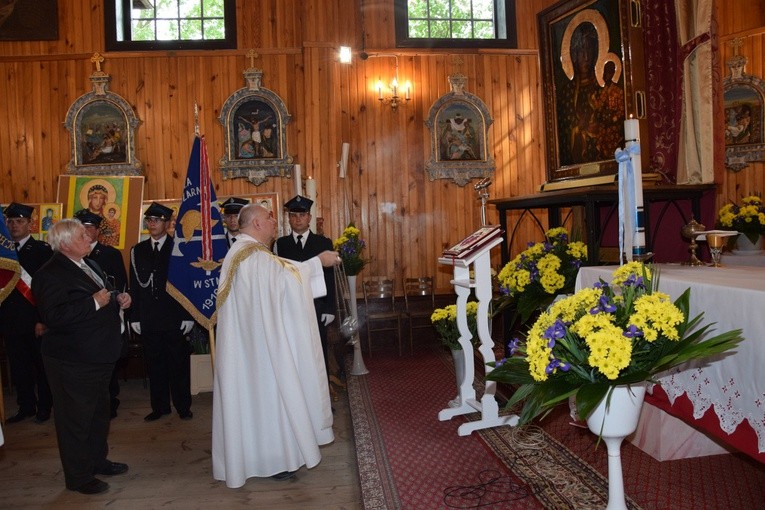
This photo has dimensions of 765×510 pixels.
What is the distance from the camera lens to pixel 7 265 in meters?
5.43

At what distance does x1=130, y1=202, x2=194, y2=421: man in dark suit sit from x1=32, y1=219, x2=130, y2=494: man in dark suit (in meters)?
1.64

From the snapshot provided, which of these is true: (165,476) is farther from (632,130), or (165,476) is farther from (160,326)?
(632,130)

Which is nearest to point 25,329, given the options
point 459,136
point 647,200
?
point 647,200

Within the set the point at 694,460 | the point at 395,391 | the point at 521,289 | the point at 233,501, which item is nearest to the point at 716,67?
the point at 521,289

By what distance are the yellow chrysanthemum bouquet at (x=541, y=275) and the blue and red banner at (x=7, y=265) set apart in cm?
427

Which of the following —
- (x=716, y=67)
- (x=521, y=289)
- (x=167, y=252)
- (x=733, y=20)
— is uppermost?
(x=733, y=20)

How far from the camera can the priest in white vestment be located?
13.6 ft

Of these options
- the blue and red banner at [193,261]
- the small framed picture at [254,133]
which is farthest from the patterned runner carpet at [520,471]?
the small framed picture at [254,133]

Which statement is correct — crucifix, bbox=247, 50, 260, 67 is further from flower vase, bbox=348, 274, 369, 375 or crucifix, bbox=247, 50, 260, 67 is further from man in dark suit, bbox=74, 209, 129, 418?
flower vase, bbox=348, 274, 369, 375

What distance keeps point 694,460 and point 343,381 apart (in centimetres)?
387

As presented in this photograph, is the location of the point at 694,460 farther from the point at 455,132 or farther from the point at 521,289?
the point at 455,132

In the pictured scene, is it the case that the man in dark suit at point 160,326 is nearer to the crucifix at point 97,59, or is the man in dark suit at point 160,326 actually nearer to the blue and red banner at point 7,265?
the blue and red banner at point 7,265

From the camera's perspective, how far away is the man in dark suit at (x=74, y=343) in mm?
3969

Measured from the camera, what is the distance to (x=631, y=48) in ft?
16.0
